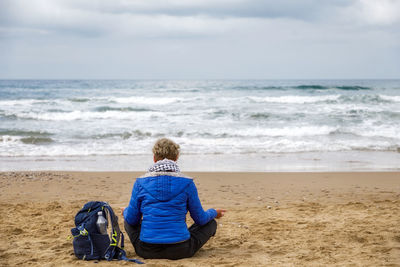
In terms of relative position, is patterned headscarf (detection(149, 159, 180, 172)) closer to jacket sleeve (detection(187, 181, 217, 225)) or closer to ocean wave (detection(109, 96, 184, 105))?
jacket sleeve (detection(187, 181, 217, 225))

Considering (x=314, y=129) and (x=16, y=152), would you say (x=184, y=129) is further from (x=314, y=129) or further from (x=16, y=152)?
(x=16, y=152)

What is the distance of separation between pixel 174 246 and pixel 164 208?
0.43 meters

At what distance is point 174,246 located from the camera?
3.59 m

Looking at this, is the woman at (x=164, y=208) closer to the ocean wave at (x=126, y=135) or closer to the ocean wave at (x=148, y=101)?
the ocean wave at (x=126, y=135)

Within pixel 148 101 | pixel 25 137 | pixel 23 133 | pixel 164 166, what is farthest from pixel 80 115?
pixel 164 166

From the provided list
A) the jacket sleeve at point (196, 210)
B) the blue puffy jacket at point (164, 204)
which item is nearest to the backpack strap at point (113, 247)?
the blue puffy jacket at point (164, 204)

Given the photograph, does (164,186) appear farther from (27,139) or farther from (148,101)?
(148,101)

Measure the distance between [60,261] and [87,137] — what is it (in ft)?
34.5

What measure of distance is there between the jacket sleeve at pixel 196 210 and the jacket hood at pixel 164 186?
0.35 ft

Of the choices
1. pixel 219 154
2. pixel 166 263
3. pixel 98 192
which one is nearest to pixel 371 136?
pixel 219 154

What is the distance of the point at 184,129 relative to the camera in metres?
15.7

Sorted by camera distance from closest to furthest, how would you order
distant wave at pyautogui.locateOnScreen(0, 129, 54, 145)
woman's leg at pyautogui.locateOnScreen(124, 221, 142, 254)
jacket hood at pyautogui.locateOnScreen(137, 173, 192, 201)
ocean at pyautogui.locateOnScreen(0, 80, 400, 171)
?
jacket hood at pyautogui.locateOnScreen(137, 173, 192, 201) → woman's leg at pyautogui.locateOnScreen(124, 221, 142, 254) → ocean at pyautogui.locateOnScreen(0, 80, 400, 171) → distant wave at pyautogui.locateOnScreen(0, 129, 54, 145)

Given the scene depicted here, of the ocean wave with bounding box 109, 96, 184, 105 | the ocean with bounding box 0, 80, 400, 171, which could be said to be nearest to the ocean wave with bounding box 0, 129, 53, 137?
the ocean with bounding box 0, 80, 400, 171

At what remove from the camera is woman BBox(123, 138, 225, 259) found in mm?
3381
